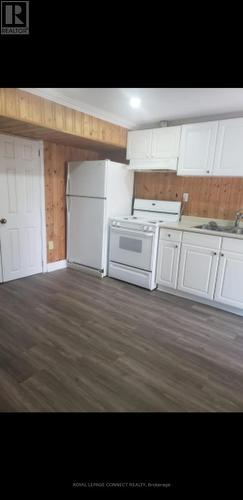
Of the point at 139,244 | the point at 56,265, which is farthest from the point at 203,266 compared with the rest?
the point at 56,265

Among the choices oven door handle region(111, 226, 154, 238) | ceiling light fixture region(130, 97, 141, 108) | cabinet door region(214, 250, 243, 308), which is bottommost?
cabinet door region(214, 250, 243, 308)

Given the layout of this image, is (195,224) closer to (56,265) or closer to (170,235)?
(170,235)

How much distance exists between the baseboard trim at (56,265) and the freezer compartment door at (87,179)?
3.59 ft

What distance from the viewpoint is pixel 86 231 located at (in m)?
3.97

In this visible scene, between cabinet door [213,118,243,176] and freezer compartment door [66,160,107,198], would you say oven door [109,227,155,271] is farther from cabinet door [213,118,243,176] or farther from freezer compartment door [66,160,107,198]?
cabinet door [213,118,243,176]

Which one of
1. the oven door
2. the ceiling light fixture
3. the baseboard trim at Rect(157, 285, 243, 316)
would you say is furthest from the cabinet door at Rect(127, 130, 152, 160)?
the baseboard trim at Rect(157, 285, 243, 316)

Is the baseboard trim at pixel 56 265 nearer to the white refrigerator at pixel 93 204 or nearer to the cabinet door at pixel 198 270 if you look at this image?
the white refrigerator at pixel 93 204

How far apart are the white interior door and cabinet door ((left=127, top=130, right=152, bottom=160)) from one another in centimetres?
131

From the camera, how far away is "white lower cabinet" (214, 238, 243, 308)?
9.23 feet

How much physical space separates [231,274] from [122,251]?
1.46m
